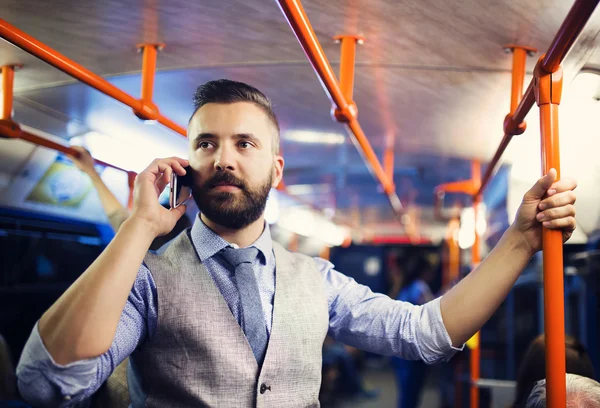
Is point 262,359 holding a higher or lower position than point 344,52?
lower

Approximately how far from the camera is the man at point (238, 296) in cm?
133

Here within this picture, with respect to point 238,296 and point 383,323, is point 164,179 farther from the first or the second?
point 383,323

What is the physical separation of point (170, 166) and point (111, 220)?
1.22 m

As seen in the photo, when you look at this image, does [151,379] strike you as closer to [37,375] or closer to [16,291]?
[37,375]

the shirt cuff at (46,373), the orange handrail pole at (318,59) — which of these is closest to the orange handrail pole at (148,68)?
the orange handrail pole at (318,59)

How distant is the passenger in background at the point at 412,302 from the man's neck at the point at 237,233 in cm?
352

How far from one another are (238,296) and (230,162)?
1.28 feet

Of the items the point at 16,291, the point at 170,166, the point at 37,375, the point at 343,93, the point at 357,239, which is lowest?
the point at 37,375

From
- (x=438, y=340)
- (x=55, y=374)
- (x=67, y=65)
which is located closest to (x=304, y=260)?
(x=438, y=340)

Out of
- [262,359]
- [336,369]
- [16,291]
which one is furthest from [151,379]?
[336,369]

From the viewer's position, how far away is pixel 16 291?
7.61 ft

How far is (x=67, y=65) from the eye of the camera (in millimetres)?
1701

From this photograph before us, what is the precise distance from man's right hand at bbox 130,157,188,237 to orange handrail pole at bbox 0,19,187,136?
547mm

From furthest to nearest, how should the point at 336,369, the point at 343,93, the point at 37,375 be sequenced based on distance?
the point at 336,369 → the point at 343,93 → the point at 37,375
